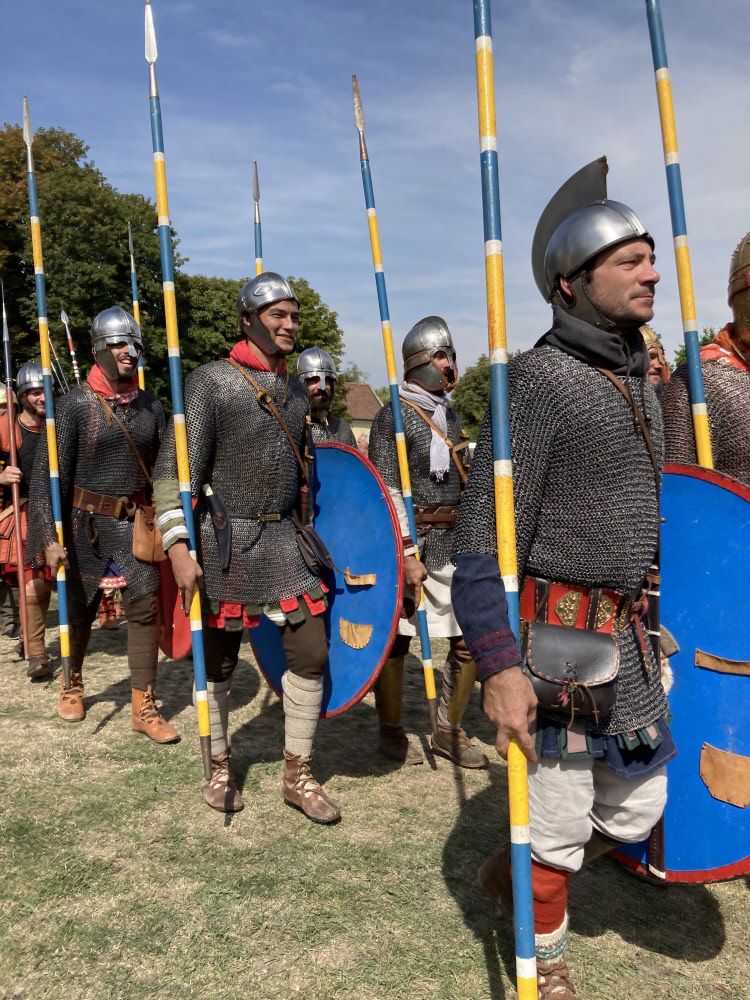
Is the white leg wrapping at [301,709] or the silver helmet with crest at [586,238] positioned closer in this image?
the silver helmet with crest at [586,238]

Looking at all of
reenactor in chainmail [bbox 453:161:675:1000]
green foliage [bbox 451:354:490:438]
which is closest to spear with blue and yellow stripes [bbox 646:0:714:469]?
reenactor in chainmail [bbox 453:161:675:1000]

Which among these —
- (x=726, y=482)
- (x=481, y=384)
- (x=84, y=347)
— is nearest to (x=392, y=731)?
(x=726, y=482)

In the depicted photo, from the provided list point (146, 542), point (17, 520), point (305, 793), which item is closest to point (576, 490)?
point (305, 793)

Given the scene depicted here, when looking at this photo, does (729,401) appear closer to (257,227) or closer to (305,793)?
(305,793)

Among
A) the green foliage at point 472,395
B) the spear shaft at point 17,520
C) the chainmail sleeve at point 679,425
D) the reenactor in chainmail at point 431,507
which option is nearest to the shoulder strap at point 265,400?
the reenactor in chainmail at point 431,507

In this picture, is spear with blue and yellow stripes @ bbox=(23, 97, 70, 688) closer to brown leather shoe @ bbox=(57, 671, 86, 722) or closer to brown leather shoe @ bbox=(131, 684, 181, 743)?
brown leather shoe @ bbox=(57, 671, 86, 722)

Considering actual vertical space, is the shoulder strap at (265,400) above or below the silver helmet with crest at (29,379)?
below

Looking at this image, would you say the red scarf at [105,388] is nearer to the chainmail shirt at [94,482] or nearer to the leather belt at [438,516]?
the chainmail shirt at [94,482]

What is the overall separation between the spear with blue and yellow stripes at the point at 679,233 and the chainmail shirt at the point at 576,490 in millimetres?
883

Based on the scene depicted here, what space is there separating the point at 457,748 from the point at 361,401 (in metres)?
60.5

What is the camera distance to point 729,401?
273 cm

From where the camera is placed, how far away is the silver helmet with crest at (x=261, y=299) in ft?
10.6

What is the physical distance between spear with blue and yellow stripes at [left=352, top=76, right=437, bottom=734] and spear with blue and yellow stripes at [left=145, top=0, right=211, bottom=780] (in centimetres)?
119

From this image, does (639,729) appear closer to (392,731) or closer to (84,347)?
(392,731)
